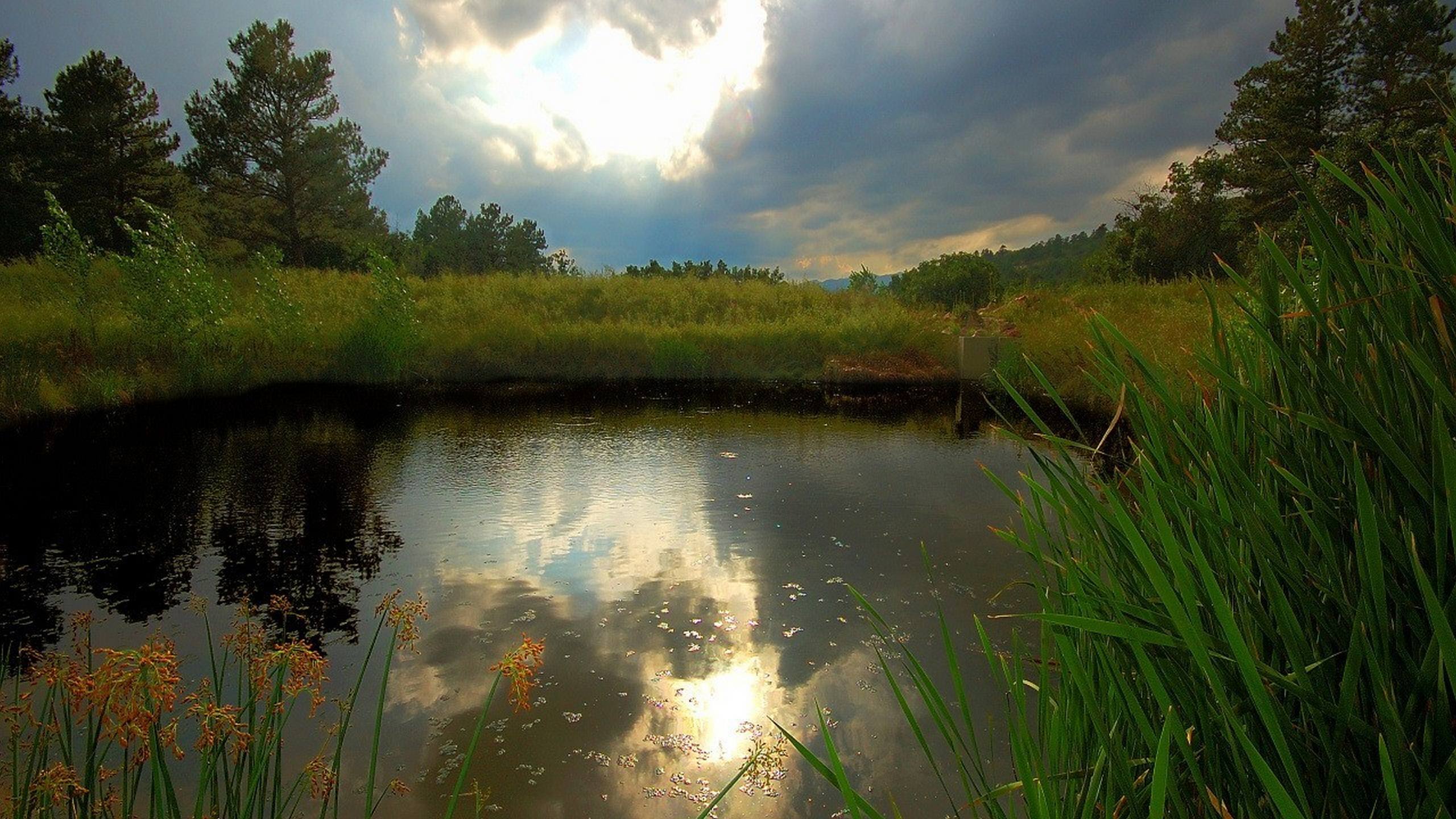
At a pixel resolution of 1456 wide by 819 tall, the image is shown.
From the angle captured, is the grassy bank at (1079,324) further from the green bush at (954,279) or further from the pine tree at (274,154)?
the pine tree at (274,154)

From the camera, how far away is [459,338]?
508 inches

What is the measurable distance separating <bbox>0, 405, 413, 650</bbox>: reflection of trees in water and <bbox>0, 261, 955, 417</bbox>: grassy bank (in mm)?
2237

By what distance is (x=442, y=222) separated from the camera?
45.7 metres

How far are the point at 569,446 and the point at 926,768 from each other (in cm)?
538

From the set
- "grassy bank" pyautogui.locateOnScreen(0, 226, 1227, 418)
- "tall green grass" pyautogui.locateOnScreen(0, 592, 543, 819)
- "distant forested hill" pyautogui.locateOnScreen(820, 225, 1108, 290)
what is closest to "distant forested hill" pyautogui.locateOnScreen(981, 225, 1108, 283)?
"distant forested hill" pyautogui.locateOnScreen(820, 225, 1108, 290)

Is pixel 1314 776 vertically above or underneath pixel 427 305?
underneath

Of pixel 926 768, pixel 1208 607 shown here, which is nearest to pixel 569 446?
pixel 926 768

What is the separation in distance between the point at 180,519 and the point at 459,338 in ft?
28.2

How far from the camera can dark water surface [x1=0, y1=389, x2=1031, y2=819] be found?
233 cm

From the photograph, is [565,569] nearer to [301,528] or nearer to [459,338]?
[301,528]

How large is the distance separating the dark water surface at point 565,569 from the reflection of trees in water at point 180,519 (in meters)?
0.02

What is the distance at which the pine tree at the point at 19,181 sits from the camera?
21.5m

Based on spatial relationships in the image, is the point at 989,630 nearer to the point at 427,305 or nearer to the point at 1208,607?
the point at 1208,607

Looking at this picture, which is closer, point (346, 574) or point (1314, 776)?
point (1314, 776)
